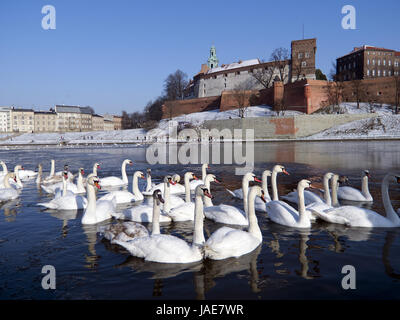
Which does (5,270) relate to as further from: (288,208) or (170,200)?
(288,208)

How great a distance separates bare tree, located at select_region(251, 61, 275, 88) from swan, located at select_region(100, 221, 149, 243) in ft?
253

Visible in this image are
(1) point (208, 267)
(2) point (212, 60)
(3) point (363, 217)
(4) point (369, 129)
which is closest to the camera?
(1) point (208, 267)

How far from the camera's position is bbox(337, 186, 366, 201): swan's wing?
382 inches

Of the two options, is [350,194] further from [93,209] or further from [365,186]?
[93,209]

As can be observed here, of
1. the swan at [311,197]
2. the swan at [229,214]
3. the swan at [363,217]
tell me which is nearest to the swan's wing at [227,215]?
the swan at [229,214]

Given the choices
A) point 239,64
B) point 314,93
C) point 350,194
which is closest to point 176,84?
point 239,64

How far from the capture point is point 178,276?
4.84 meters

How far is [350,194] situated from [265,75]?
2951 inches

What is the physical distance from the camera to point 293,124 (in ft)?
183

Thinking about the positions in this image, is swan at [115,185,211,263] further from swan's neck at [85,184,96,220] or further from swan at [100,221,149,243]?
swan's neck at [85,184,96,220]

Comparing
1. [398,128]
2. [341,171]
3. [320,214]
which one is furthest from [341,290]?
[398,128]

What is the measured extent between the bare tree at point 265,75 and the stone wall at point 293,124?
23133mm

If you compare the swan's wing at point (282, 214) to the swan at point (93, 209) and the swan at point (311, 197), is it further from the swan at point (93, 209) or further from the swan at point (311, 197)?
the swan at point (93, 209)
